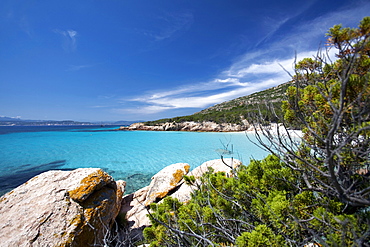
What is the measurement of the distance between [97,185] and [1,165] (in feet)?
51.1

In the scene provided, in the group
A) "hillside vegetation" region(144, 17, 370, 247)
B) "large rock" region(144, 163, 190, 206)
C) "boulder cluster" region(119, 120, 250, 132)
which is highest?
"hillside vegetation" region(144, 17, 370, 247)

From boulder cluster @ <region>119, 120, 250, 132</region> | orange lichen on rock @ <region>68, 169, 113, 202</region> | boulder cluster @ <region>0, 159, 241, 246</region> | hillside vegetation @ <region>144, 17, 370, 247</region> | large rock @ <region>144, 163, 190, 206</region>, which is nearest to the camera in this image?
hillside vegetation @ <region>144, 17, 370, 247</region>

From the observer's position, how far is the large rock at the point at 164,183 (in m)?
5.99

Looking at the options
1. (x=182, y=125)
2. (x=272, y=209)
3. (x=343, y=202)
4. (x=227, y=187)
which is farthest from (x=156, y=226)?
(x=182, y=125)

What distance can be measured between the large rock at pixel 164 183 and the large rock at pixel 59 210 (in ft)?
6.61

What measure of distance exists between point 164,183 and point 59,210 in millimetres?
3605

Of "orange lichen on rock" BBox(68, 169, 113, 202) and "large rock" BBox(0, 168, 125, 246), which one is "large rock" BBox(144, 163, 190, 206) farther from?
"orange lichen on rock" BBox(68, 169, 113, 202)

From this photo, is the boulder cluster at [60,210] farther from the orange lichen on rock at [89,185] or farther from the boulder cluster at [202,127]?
the boulder cluster at [202,127]

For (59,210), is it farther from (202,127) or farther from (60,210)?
(202,127)

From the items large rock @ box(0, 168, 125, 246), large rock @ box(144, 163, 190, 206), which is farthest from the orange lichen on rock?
large rock @ box(144, 163, 190, 206)

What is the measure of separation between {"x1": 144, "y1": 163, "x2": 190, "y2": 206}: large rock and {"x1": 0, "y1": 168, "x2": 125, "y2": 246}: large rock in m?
2.02

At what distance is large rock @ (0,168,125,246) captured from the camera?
2.96 metres

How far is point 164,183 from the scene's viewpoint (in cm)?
639

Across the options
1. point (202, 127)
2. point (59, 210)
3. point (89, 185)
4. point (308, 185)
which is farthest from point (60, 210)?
point (202, 127)
